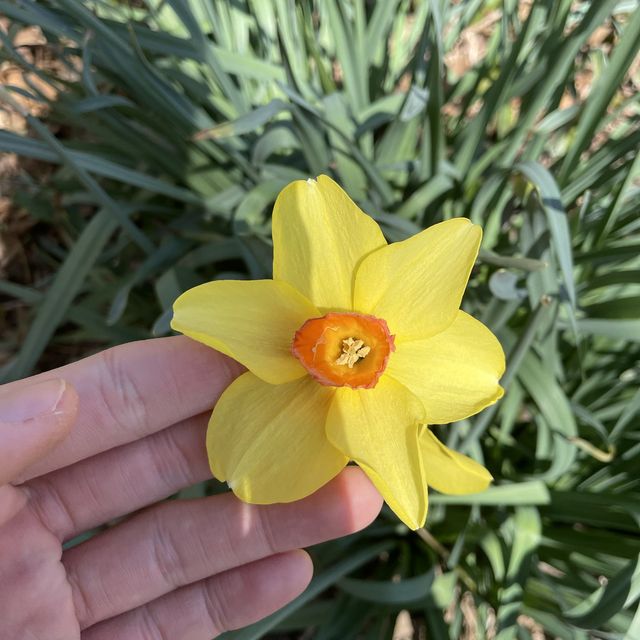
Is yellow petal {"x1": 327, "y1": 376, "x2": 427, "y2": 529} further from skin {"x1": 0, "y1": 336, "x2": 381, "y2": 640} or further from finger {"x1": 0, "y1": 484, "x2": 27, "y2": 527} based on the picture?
finger {"x1": 0, "y1": 484, "x2": 27, "y2": 527}

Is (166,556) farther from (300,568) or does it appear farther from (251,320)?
(251,320)

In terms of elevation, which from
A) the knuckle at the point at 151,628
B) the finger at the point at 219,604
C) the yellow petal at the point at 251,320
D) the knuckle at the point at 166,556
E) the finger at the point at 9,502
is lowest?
the knuckle at the point at 151,628

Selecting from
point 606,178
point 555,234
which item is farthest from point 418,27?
point 555,234

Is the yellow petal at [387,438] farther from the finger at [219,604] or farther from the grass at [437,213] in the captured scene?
the finger at [219,604]

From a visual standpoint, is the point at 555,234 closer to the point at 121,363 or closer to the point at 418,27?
the point at 121,363

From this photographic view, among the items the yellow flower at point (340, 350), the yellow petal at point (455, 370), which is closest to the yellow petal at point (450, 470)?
the yellow flower at point (340, 350)
